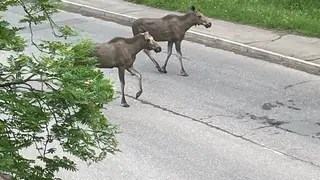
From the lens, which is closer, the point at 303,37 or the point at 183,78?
the point at 183,78

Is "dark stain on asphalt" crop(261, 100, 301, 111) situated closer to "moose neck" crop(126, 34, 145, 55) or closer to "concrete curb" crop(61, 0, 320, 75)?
"moose neck" crop(126, 34, 145, 55)

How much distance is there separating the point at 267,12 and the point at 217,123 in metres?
8.08

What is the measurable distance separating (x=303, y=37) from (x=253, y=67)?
7.99 feet

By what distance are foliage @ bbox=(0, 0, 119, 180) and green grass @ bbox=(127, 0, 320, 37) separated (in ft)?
44.7

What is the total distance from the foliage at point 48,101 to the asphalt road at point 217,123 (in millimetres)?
4508

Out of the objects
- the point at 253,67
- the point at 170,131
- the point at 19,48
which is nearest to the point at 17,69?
the point at 19,48

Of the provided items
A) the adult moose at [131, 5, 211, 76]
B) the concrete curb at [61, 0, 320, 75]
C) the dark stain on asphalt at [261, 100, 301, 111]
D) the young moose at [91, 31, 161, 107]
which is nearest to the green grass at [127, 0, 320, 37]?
the concrete curb at [61, 0, 320, 75]

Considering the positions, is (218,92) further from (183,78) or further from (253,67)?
(253,67)

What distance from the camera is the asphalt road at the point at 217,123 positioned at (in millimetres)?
9336

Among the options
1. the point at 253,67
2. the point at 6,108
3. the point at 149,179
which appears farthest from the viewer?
the point at 253,67

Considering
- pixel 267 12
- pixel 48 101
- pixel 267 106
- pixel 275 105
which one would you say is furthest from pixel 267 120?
pixel 48 101

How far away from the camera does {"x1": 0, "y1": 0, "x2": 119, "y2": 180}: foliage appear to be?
3.66 meters

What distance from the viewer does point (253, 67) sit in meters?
15.0

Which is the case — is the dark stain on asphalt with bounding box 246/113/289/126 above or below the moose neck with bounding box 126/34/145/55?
below
